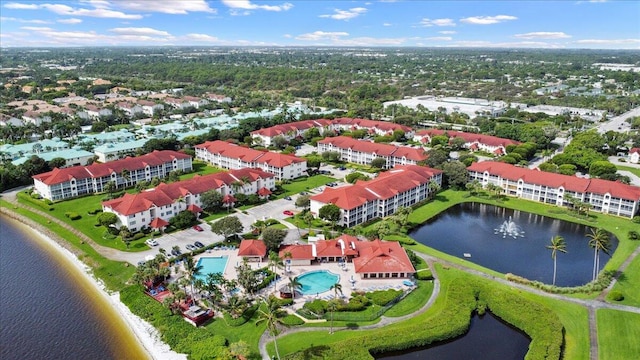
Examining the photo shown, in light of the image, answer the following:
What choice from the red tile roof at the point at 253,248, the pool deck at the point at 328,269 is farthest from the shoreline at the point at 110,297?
the red tile roof at the point at 253,248

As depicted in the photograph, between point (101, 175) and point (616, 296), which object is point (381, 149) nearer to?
point (101, 175)

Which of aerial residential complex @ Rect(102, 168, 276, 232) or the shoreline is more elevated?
aerial residential complex @ Rect(102, 168, 276, 232)

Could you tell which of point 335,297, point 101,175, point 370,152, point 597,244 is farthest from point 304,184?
point 597,244

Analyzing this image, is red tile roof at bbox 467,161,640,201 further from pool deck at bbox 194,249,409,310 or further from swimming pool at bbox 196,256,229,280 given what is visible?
swimming pool at bbox 196,256,229,280

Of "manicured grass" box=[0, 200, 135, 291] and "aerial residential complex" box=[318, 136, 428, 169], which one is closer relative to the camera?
"manicured grass" box=[0, 200, 135, 291]

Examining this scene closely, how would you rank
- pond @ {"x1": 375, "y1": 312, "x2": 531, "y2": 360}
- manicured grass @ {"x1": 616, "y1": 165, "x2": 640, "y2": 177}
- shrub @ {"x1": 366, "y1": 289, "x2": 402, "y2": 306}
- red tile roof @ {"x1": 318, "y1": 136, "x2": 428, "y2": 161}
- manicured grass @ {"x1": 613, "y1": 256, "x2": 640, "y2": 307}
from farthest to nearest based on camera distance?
red tile roof @ {"x1": 318, "y1": 136, "x2": 428, "y2": 161}
manicured grass @ {"x1": 616, "y1": 165, "x2": 640, "y2": 177}
manicured grass @ {"x1": 613, "y1": 256, "x2": 640, "y2": 307}
shrub @ {"x1": 366, "y1": 289, "x2": 402, "y2": 306}
pond @ {"x1": 375, "y1": 312, "x2": 531, "y2": 360}

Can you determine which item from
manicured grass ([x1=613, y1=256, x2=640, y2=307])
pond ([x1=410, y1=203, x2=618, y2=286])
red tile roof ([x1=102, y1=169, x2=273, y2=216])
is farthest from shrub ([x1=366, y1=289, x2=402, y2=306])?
red tile roof ([x1=102, y1=169, x2=273, y2=216])
